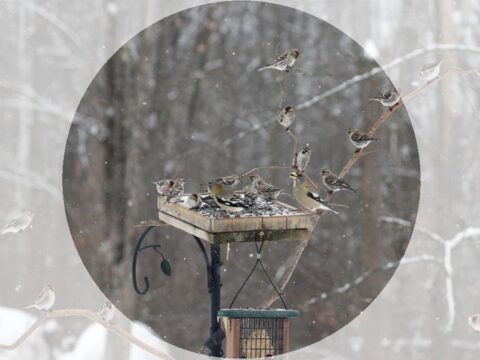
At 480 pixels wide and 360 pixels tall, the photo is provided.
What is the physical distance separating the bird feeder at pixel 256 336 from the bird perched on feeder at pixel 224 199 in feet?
0.82

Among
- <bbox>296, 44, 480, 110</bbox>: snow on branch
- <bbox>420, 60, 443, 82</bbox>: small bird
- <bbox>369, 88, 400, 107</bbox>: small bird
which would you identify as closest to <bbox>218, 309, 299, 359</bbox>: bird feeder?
<bbox>369, 88, 400, 107</bbox>: small bird

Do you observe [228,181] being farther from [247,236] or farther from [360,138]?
[360,138]

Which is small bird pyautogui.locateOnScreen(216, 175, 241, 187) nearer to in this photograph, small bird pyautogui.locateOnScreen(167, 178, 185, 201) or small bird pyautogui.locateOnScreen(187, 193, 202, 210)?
small bird pyautogui.locateOnScreen(187, 193, 202, 210)

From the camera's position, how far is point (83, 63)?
350 centimetres

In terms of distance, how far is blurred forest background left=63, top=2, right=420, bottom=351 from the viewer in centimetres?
334

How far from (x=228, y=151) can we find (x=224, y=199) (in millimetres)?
1697

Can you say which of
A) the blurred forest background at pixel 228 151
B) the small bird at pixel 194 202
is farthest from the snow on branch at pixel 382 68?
the small bird at pixel 194 202

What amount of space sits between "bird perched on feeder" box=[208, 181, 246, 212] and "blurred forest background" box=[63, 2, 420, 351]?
155 cm

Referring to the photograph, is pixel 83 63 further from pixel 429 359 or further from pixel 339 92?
pixel 429 359

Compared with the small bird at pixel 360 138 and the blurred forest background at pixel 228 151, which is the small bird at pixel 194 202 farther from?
the blurred forest background at pixel 228 151

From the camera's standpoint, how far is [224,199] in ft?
5.74

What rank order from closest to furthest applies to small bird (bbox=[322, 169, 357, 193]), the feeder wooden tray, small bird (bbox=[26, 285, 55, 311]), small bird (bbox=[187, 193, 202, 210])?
the feeder wooden tray → small bird (bbox=[187, 193, 202, 210]) → small bird (bbox=[322, 169, 357, 193]) → small bird (bbox=[26, 285, 55, 311])

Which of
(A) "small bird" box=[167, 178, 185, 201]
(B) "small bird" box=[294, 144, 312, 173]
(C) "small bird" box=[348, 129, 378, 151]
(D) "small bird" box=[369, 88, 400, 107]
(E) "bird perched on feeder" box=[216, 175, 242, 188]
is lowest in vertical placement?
(A) "small bird" box=[167, 178, 185, 201]

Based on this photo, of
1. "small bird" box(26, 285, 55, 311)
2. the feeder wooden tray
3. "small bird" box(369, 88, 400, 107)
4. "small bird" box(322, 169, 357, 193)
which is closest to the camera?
the feeder wooden tray
